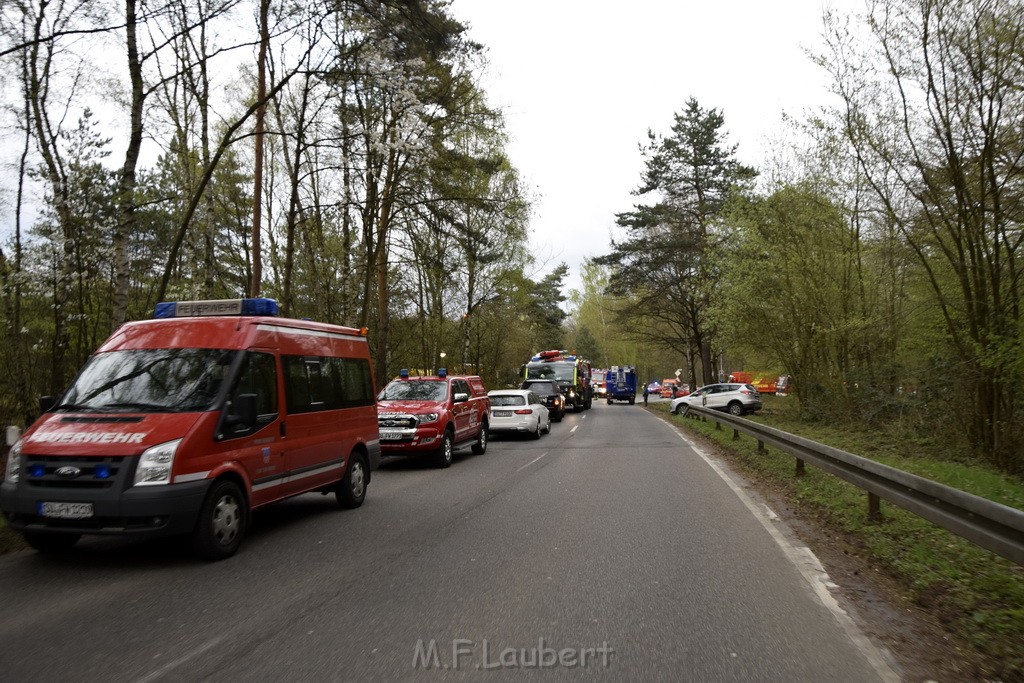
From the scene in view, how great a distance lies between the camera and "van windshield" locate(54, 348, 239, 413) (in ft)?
21.2

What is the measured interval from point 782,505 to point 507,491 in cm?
374

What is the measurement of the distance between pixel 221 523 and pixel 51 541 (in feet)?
5.07

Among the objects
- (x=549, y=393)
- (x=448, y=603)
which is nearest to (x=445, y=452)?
(x=448, y=603)

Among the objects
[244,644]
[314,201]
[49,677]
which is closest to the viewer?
[49,677]

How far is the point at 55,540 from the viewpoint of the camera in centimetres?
648

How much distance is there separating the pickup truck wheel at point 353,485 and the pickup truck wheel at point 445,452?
3776 mm

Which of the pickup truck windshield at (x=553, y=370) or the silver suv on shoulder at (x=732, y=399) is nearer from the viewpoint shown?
the silver suv on shoulder at (x=732, y=399)

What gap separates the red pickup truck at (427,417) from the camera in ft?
43.0

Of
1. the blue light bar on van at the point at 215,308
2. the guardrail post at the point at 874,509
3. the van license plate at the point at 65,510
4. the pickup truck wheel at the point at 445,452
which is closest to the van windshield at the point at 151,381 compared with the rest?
the blue light bar on van at the point at 215,308

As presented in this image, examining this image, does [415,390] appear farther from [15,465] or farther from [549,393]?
[549,393]

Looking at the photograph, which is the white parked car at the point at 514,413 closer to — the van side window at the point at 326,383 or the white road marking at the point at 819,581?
the white road marking at the point at 819,581

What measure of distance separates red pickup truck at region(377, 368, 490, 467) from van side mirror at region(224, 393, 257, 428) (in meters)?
5.34

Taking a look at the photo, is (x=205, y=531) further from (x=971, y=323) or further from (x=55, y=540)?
(x=971, y=323)

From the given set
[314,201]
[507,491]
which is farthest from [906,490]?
[314,201]
